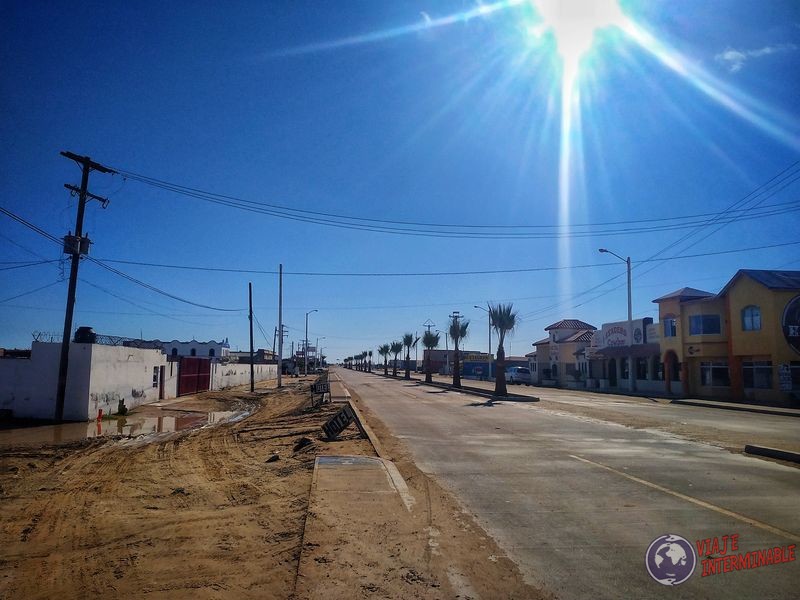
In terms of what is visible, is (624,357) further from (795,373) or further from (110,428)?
(110,428)

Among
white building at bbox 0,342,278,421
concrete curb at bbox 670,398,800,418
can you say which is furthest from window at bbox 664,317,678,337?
white building at bbox 0,342,278,421

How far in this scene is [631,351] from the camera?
4650cm

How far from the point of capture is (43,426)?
20391 mm

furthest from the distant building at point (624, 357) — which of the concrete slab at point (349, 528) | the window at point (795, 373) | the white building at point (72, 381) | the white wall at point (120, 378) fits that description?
the concrete slab at point (349, 528)

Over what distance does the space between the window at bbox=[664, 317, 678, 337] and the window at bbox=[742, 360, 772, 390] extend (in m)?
6.13

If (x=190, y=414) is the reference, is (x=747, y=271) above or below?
above

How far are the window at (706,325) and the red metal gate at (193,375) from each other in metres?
35.4

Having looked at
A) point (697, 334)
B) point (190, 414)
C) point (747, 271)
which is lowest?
point (190, 414)

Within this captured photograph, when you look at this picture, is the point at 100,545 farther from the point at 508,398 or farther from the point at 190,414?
the point at 508,398

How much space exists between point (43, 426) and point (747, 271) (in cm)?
3823

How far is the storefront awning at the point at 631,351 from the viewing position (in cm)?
4453

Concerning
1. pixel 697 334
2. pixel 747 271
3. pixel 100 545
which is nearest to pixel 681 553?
pixel 100 545

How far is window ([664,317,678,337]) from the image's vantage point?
4116 cm

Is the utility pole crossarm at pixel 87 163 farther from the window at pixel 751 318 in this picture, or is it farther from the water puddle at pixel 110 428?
the window at pixel 751 318
